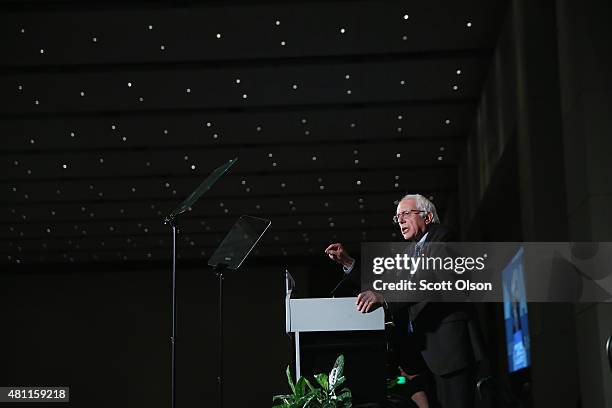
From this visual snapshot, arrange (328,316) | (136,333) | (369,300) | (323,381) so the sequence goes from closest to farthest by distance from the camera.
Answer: (369,300) → (323,381) → (328,316) → (136,333)

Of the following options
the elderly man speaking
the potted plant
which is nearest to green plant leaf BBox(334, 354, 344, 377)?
the potted plant

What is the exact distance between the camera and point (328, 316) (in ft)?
11.1

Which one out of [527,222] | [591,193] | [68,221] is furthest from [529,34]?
[68,221]

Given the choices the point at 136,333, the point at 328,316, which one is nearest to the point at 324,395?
the point at 328,316

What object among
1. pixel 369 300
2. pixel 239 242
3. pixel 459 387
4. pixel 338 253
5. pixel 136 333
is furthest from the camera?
pixel 136 333

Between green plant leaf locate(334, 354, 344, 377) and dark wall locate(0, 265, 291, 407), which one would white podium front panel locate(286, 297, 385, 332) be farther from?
dark wall locate(0, 265, 291, 407)

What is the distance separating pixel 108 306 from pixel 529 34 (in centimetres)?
1349

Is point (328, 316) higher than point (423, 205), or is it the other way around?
point (423, 205)

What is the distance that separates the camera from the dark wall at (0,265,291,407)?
18.5 m

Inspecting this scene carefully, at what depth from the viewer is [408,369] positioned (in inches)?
124

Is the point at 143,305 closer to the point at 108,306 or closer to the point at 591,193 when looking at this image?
the point at 108,306

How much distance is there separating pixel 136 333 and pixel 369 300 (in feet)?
Result: 54.4

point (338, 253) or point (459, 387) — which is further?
point (338, 253)

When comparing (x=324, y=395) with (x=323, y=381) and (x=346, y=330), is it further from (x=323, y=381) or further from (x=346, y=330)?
(x=346, y=330)
